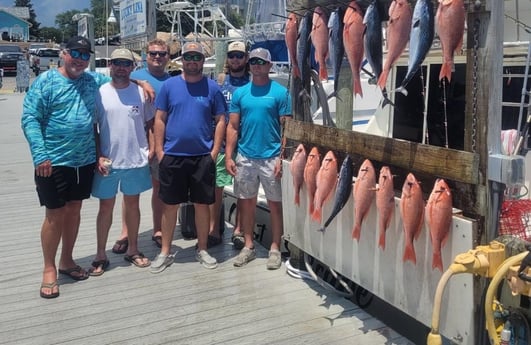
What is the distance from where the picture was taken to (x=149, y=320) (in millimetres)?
3516

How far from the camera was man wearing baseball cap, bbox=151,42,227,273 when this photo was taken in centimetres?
414

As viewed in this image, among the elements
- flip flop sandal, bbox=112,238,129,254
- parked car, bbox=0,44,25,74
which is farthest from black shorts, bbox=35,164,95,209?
parked car, bbox=0,44,25,74

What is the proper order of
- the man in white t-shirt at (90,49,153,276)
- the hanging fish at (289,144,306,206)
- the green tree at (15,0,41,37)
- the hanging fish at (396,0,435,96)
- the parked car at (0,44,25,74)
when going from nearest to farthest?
the hanging fish at (396,0,435,96), the hanging fish at (289,144,306,206), the man in white t-shirt at (90,49,153,276), the parked car at (0,44,25,74), the green tree at (15,0,41,37)

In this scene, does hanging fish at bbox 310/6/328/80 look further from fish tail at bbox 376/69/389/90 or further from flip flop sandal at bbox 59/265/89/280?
flip flop sandal at bbox 59/265/89/280

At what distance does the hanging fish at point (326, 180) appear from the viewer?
3.48m

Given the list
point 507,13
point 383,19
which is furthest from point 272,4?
point 383,19

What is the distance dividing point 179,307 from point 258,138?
1.45m

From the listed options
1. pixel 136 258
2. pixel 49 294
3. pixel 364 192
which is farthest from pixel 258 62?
pixel 49 294

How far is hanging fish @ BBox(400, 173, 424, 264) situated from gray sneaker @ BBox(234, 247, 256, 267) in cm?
193

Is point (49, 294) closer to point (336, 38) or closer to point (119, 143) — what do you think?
point (119, 143)

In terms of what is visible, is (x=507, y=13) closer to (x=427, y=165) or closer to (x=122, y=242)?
(x=427, y=165)

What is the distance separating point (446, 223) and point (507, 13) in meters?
3.71

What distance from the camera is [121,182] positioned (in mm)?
4262

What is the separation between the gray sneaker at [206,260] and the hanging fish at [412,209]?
2015 millimetres
